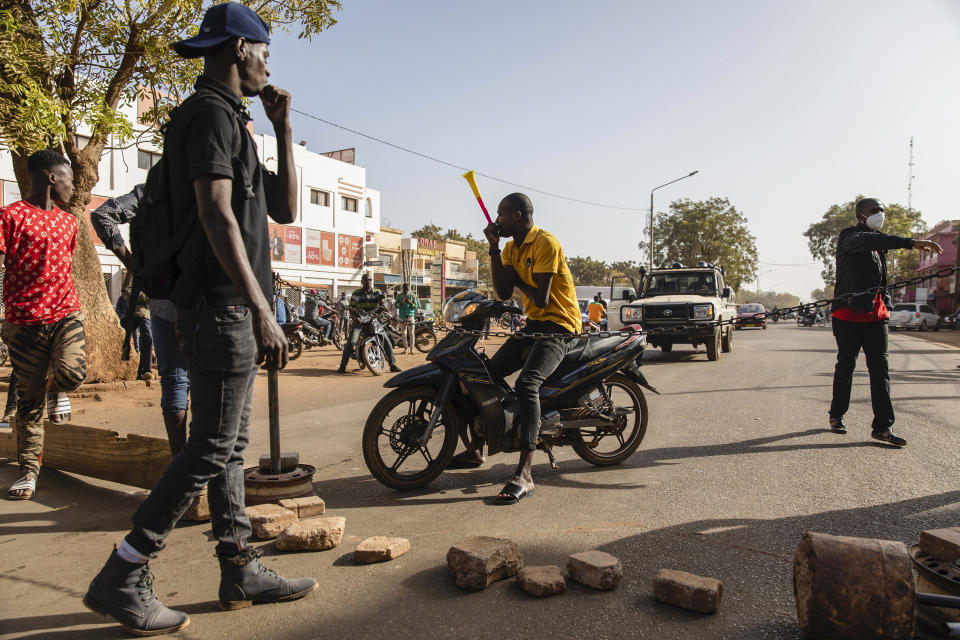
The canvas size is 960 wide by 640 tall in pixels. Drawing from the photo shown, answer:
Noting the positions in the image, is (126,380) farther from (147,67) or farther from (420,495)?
(420,495)

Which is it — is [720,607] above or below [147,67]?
below

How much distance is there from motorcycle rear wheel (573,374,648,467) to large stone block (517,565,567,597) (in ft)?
6.40

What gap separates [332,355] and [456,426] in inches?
486

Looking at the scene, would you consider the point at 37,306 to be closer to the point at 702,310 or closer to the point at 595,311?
the point at 702,310

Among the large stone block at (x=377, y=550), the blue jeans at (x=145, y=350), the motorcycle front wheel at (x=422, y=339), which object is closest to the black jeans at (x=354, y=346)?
the blue jeans at (x=145, y=350)

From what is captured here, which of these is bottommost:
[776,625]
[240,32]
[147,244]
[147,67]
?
[776,625]

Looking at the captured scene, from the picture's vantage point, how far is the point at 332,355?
1599cm

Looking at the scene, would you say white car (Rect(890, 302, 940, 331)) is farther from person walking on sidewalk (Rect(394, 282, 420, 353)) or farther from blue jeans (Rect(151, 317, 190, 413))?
blue jeans (Rect(151, 317, 190, 413))

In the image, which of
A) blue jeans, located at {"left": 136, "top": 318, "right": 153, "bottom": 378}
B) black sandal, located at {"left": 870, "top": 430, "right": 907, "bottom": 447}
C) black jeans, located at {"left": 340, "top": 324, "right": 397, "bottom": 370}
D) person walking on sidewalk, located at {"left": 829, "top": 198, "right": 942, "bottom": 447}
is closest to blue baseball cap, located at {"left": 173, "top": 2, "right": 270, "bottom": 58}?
person walking on sidewalk, located at {"left": 829, "top": 198, "right": 942, "bottom": 447}

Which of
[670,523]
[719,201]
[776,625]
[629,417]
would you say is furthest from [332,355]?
[719,201]

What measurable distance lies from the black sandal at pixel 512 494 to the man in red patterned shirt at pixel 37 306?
107 inches

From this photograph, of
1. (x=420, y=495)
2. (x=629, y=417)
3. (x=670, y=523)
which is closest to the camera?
(x=670, y=523)

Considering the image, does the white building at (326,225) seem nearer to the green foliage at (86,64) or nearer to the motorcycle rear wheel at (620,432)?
the green foliage at (86,64)

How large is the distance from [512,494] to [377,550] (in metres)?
1.13
